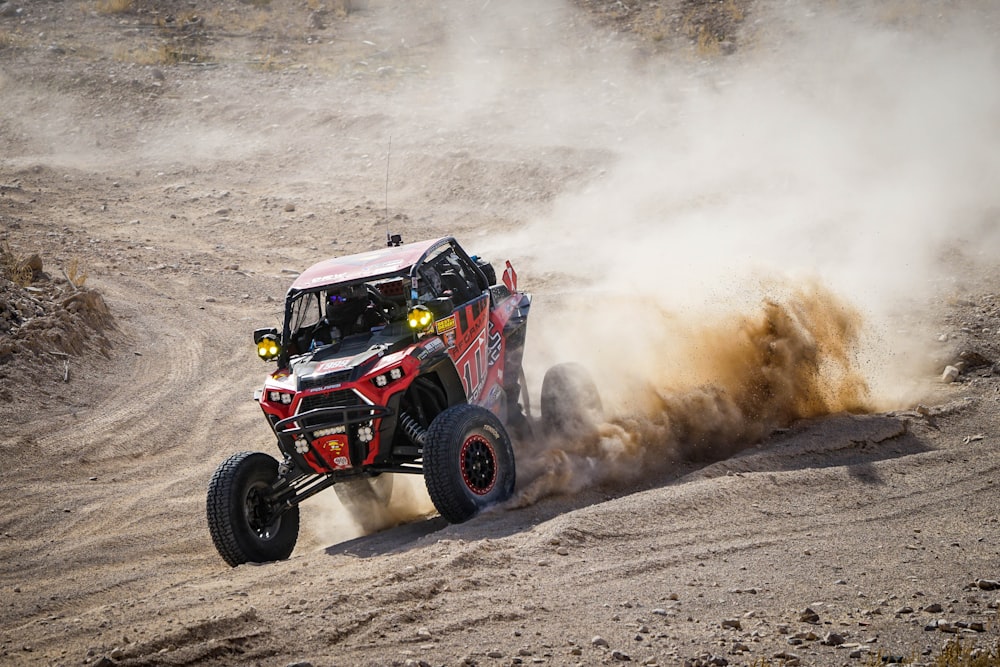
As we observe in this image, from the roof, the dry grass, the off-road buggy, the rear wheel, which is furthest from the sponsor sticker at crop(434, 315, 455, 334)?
the dry grass

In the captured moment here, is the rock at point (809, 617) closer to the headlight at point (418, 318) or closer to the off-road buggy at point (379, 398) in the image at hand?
the off-road buggy at point (379, 398)

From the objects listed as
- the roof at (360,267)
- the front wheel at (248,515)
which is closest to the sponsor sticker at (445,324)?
the roof at (360,267)

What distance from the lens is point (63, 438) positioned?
11.4 metres

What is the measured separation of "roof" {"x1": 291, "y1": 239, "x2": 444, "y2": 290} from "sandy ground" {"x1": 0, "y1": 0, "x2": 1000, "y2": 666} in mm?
2094

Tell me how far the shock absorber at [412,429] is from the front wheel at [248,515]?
126 centimetres

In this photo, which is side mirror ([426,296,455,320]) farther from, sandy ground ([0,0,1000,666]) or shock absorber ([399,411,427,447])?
sandy ground ([0,0,1000,666])

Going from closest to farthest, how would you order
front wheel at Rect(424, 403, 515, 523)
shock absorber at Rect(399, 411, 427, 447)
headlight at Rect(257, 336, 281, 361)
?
Result: front wheel at Rect(424, 403, 515, 523) → shock absorber at Rect(399, 411, 427, 447) → headlight at Rect(257, 336, 281, 361)

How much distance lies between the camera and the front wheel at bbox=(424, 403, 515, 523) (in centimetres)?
720

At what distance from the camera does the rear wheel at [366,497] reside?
29.0 ft

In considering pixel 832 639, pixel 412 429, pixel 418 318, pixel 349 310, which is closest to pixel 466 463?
pixel 412 429

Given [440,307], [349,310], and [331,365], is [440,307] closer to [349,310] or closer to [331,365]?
[349,310]

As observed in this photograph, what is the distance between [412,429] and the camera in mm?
7637

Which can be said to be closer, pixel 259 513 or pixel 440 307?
pixel 259 513

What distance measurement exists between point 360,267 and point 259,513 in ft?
7.48
